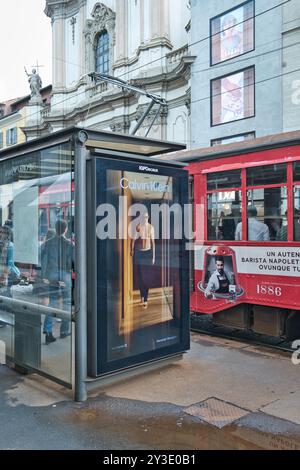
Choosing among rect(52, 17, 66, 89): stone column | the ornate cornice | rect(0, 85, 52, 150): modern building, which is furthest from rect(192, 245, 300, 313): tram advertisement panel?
rect(0, 85, 52, 150): modern building

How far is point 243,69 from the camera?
18.6m

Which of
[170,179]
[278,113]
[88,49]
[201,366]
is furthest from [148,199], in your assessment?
[88,49]

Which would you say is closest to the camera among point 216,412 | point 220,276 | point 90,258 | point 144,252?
point 216,412

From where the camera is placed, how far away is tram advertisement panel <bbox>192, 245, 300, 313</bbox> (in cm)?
658

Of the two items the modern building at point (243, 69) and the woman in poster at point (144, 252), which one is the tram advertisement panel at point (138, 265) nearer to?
the woman in poster at point (144, 252)

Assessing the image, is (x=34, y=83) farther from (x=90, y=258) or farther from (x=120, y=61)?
(x=90, y=258)

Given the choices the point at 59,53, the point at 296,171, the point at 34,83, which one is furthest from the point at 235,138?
the point at 34,83

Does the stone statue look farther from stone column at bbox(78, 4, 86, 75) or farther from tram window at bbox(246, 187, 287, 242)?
tram window at bbox(246, 187, 287, 242)

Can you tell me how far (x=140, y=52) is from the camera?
26.7 metres

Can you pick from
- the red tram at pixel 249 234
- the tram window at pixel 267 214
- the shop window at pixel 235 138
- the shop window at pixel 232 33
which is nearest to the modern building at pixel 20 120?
the shop window at pixel 232 33

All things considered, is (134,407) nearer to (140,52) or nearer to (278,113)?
(278,113)

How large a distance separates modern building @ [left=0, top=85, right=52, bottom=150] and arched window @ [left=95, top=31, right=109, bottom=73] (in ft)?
26.4

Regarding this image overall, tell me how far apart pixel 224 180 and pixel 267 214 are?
1.01 meters

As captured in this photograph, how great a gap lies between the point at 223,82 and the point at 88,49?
16.2 metres
